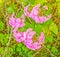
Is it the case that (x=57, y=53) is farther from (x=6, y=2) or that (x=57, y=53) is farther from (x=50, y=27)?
(x=6, y=2)

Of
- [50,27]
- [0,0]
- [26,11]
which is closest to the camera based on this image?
[26,11]

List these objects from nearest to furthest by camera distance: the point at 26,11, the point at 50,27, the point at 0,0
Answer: the point at 26,11
the point at 50,27
the point at 0,0

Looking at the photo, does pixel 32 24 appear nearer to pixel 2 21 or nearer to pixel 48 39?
pixel 48 39

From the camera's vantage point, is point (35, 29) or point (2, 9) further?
point (2, 9)

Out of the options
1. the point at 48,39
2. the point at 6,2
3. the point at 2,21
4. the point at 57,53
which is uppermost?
the point at 6,2

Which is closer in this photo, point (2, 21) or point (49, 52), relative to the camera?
point (49, 52)

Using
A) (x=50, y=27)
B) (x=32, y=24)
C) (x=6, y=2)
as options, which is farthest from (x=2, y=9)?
(x=50, y=27)

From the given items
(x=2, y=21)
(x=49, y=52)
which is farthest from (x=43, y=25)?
(x=2, y=21)

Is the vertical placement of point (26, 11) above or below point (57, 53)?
above

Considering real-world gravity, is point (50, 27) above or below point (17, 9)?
below
